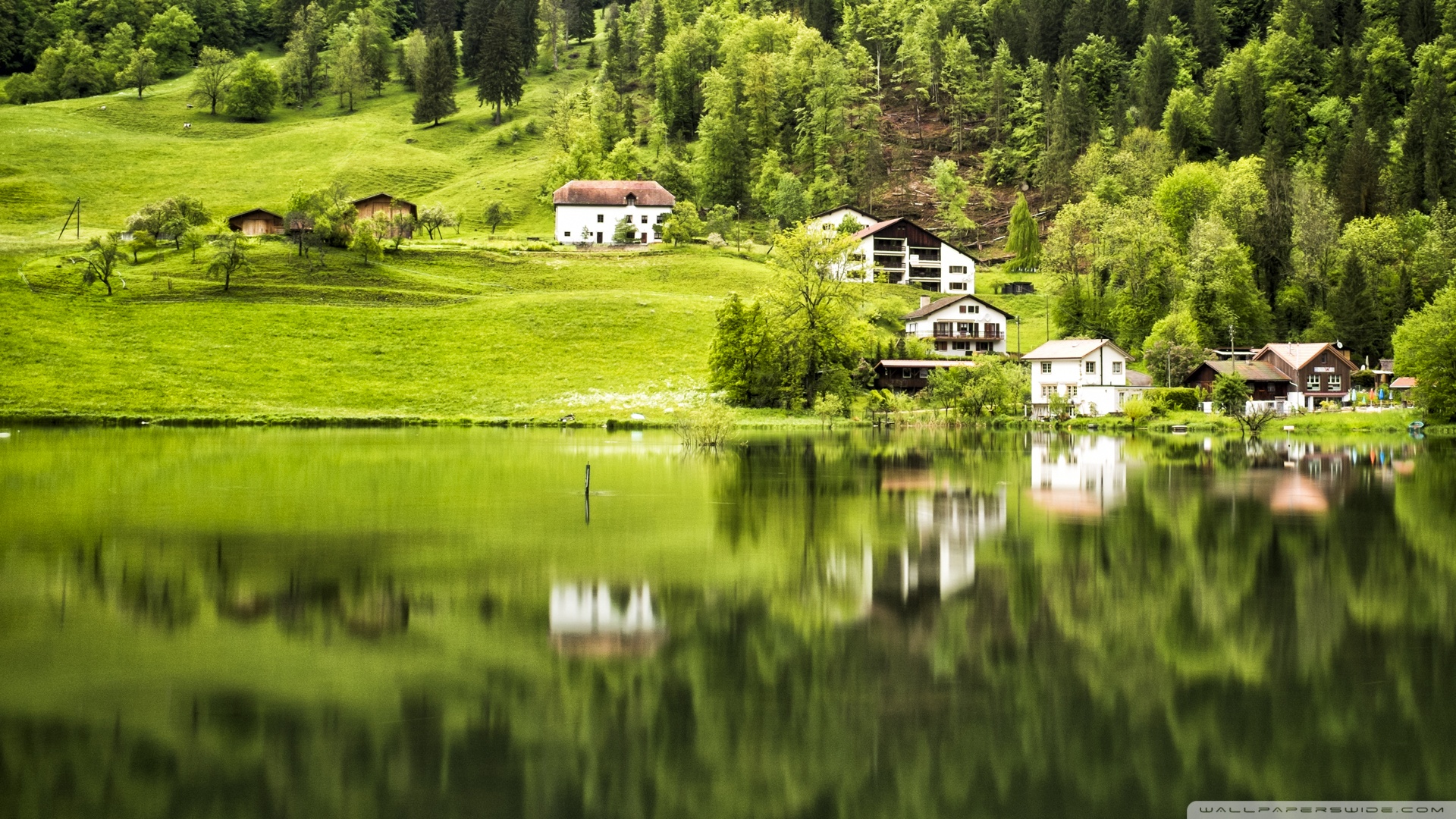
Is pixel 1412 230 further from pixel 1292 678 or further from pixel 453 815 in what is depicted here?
pixel 453 815

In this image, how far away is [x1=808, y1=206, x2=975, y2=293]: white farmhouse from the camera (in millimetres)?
108688

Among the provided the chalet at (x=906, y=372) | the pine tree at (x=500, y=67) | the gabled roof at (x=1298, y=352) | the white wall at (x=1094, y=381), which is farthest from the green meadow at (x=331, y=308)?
the pine tree at (x=500, y=67)

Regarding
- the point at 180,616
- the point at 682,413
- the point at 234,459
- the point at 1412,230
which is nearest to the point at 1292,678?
the point at 180,616

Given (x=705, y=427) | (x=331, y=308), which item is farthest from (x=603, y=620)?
(x=331, y=308)

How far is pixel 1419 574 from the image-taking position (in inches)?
804

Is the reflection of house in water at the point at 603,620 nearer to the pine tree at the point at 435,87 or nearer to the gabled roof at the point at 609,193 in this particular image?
the gabled roof at the point at 609,193

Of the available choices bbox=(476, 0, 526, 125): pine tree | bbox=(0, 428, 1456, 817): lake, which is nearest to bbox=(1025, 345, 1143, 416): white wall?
bbox=(0, 428, 1456, 817): lake

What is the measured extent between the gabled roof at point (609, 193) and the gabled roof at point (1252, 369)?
55.0 m

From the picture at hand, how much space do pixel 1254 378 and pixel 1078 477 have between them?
48.0 metres

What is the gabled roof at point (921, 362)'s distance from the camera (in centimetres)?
8056

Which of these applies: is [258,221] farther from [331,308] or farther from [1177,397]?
[1177,397]

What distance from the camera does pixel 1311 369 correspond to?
82125mm

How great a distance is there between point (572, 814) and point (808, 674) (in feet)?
14.9

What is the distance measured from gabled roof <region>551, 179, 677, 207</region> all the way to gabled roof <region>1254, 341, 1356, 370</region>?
56140 mm
